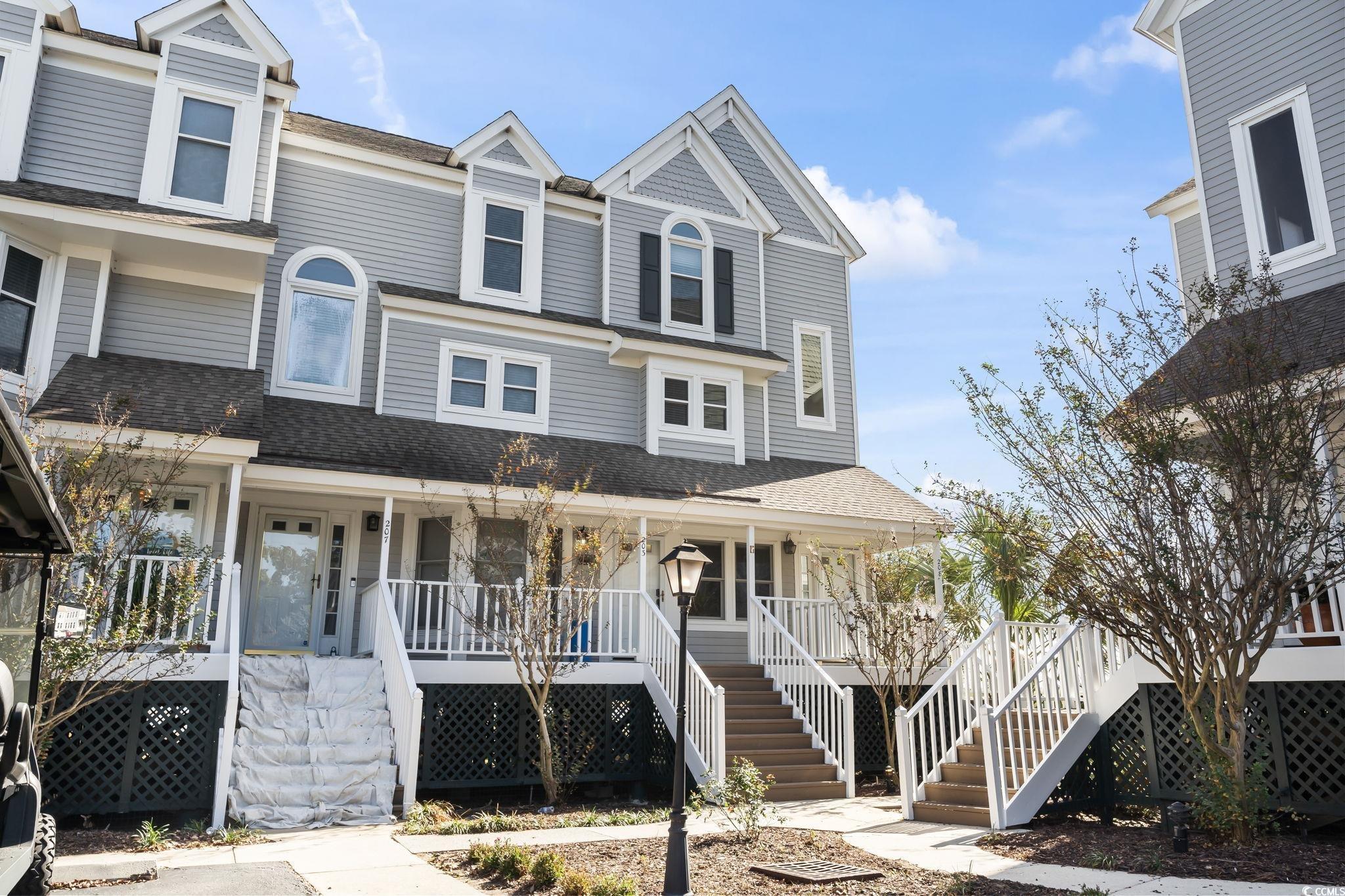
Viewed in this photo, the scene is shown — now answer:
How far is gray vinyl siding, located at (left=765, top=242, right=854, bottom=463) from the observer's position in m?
17.7

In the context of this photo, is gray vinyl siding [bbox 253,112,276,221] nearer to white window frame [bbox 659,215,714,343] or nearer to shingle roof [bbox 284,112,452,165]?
shingle roof [bbox 284,112,452,165]

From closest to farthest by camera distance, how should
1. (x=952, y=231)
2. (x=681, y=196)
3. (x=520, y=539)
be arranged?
(x=520, y=539) → (x=681, y=196) → (x=952, y=231)

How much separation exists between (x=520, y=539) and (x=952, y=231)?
72.1 metres

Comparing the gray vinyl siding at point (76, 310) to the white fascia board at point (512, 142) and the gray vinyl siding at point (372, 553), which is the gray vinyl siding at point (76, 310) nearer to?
the gray vinyl siding at point (372, 553)

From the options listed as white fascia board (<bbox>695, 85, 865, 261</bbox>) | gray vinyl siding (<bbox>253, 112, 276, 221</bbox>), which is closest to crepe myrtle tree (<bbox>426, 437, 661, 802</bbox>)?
gray vinyl siding (<bbox>253, 112, 276, 221</bbox>)

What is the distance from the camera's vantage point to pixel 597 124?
16.3m

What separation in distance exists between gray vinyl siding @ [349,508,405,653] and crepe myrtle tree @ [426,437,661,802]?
0.81 meters

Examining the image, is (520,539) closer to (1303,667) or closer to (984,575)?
(1303,667)

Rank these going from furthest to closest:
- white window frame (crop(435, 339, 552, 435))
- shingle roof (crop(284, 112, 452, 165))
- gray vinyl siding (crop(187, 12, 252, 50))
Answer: shingle roof (crop(284, 112, 452, 165)), white window frame (crop(435, 339, 552, 435)), gray vinyl siding (crop(187, 12, 252, 50))

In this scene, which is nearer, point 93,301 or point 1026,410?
point 1026,410

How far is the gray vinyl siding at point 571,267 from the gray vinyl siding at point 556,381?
102 cm

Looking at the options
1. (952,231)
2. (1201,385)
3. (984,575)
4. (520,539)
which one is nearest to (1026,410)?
(1201,385)

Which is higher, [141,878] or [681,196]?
[681,196]

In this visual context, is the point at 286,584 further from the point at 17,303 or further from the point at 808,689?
the point at 808,689
